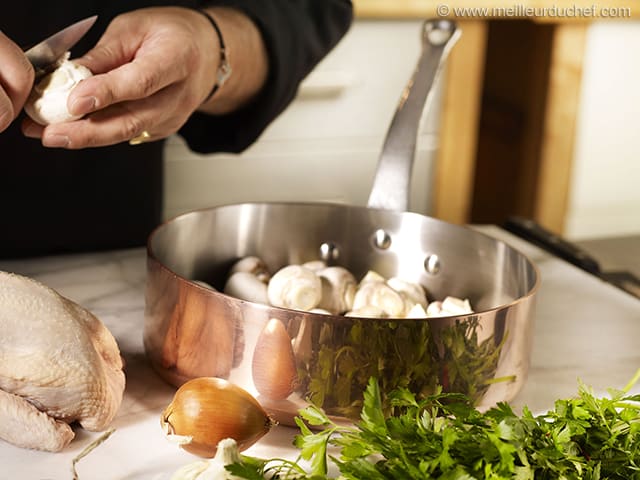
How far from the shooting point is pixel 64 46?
0.76 meters

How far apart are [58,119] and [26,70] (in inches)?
2.5

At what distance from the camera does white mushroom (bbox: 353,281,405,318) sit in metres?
0.77

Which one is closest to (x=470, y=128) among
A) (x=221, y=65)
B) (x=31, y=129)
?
(x=221, y=65)

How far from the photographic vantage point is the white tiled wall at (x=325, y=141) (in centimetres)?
175

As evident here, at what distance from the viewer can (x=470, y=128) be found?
1896mm

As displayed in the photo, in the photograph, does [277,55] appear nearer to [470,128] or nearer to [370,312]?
[370,312]

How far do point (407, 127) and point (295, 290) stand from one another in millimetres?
248

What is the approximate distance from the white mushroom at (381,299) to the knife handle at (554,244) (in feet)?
1.21

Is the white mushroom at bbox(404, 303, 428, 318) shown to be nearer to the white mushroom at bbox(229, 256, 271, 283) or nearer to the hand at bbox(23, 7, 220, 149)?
the white mushroom at bbox(229, 256, 271, 283)

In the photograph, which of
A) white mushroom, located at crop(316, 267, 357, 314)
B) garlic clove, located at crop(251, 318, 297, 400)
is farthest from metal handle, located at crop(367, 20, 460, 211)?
garlic clove, located at crop(251, 318, 297, 400)

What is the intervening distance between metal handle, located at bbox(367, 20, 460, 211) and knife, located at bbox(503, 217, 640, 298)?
0.95ft

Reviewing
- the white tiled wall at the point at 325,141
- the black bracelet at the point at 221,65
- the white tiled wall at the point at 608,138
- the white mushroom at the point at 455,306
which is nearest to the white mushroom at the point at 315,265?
the white mushroom at the point at 455,306

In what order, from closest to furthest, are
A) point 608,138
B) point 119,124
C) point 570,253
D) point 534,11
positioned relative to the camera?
point 119,124 → point 570,253 → point 534,11 → point 608,138

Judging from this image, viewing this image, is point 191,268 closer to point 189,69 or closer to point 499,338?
point 189,69
